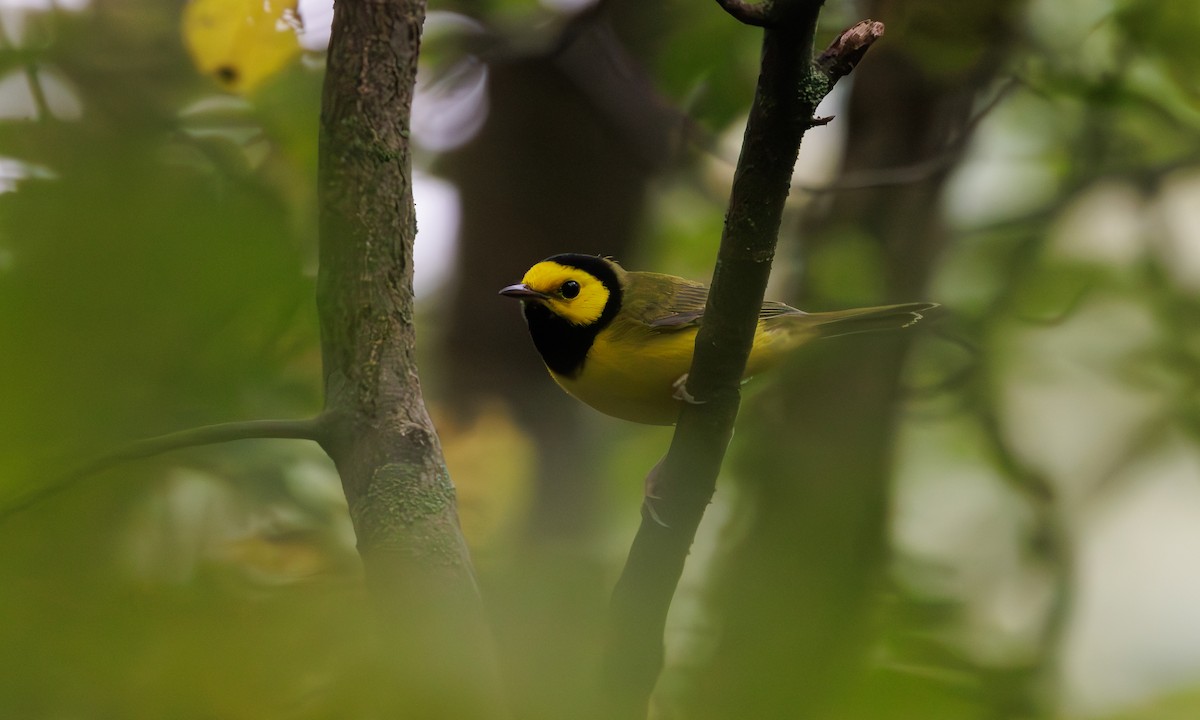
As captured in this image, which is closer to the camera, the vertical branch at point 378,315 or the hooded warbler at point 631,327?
the vertical branch at point 378,315

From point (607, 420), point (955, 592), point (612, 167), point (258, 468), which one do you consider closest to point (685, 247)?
point (612, 167)

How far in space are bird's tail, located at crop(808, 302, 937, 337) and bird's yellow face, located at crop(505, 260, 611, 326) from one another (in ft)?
2.44

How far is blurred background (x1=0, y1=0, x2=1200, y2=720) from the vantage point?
60 centimetres

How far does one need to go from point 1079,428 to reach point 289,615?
4330 mm

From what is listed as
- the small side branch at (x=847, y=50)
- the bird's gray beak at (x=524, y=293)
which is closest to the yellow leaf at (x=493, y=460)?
the bird's gray beak at (x=524, y=293)

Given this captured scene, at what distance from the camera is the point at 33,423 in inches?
23.3

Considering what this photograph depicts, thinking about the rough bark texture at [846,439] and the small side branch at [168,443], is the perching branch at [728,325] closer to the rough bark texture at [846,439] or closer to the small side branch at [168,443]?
the rough bark texture at [846,439]

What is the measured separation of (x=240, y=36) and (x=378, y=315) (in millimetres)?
1383

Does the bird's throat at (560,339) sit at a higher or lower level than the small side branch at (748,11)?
lower

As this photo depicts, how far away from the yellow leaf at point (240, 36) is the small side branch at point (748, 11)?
5.65 ft

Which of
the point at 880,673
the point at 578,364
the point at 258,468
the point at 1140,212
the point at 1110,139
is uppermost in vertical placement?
the point at 1110,139

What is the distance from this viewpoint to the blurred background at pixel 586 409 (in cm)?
60

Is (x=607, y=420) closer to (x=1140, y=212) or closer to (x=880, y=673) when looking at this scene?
(x=1140, y=212)

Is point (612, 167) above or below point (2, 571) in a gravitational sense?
above
